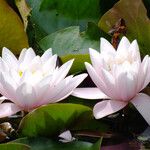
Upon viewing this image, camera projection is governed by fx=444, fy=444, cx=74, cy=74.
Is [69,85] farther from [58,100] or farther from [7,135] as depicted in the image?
[7,135]

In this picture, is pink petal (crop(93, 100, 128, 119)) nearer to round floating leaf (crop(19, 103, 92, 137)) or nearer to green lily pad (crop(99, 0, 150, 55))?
round floating leaf (crop(19, 103, 92, 137))

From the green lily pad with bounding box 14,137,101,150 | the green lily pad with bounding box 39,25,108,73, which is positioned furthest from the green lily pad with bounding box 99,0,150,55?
the green lily pad with bounding box 14,137,101,150

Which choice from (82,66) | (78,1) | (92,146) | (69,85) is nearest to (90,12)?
(78,1)

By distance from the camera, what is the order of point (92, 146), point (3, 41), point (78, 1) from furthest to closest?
point (78, 1) → point (3, 41) → point (92, 146)

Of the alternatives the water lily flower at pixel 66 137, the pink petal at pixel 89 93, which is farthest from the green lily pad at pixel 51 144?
the pink petal at pixel 89 93

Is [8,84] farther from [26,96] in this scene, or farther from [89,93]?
[89,93]

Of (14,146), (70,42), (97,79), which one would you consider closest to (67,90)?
(97,79)
